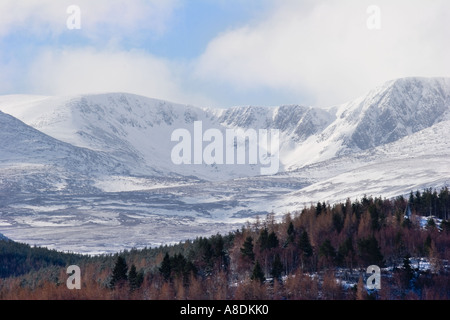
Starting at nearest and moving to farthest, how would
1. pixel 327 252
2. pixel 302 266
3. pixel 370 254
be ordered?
pixel 370 254 → pixel 327 252 → pixel 302 266

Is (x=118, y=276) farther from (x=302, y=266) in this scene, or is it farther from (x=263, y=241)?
(x=302, y=266)

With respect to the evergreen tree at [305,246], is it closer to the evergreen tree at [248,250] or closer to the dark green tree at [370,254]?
the evergreen tree at [248,250]

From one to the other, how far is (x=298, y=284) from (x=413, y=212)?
53529 mm

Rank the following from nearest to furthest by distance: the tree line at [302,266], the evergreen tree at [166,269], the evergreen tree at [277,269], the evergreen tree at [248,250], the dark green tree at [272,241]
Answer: the tree line at [302,266]
the evergreen tree at [277,269]
the evergreen tree at [166,269]
the evergreen tree at [248,250]
the dark green tree at [272,241]

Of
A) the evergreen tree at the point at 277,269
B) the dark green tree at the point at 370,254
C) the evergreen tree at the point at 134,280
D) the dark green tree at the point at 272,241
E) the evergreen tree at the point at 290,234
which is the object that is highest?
the evergreen tree at the point at 290,234

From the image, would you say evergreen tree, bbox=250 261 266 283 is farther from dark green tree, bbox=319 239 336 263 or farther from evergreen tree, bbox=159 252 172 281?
evergreen tree, bbox=159 252 172 281

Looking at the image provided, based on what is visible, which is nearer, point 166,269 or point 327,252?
point 166,269

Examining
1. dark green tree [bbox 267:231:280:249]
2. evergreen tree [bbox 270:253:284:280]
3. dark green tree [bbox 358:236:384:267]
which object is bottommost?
evergreen tree [bbox 270:253:284:280]

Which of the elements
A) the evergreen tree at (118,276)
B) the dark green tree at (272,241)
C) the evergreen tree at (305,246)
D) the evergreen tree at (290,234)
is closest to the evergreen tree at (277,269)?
the evergreen tree at (305,246)

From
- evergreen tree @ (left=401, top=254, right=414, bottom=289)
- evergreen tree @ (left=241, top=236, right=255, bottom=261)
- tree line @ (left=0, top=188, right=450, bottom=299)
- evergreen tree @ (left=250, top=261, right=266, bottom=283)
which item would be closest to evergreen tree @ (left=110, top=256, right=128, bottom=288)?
tree line @ (left=0, top=188, right=450, bottom=299)

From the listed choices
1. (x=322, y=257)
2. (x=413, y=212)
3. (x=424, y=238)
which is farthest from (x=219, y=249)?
(x=413, y=212)

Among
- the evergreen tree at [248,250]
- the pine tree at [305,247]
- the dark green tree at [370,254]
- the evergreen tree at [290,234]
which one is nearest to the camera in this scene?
the dark green tree at [370,254]

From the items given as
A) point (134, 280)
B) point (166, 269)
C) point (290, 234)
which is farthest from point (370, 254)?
point (134, 280)
